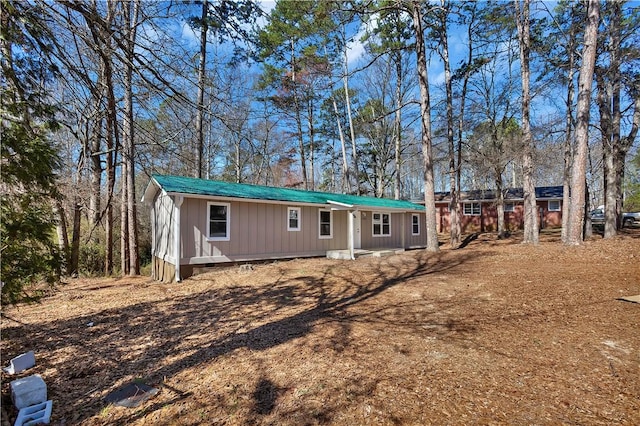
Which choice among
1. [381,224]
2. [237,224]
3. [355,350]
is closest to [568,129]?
[381,224]

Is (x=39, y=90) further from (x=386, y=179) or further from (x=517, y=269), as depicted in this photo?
(x=386, y=179)

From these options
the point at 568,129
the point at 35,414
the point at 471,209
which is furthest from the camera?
the point at 471,209

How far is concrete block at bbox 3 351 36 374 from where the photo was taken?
352cm

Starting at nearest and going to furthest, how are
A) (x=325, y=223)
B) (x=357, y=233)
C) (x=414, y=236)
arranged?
1. (x=325, y=223)
2. (x=357, y=233)
3. (x=414, y=236)

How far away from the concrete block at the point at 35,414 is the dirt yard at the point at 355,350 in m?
0.11

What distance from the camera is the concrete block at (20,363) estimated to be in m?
3.52

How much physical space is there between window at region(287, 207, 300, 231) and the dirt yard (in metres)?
4.18

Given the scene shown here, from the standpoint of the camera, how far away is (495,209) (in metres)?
24.7

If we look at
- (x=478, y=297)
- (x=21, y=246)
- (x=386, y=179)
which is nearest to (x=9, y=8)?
(x=21, y=246)

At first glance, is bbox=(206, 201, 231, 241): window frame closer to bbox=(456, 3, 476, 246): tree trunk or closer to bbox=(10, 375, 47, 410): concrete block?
bbox=(10, 375, 47, 410): concrete block

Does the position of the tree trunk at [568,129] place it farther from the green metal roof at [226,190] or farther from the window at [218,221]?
the window at [218,221]

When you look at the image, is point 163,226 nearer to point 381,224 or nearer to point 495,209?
point 381,224

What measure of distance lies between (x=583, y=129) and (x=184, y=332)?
1245 cm

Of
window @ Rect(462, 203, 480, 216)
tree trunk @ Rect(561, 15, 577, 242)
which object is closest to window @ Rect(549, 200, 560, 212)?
window @ Rect(462, 203, 480, 216)
